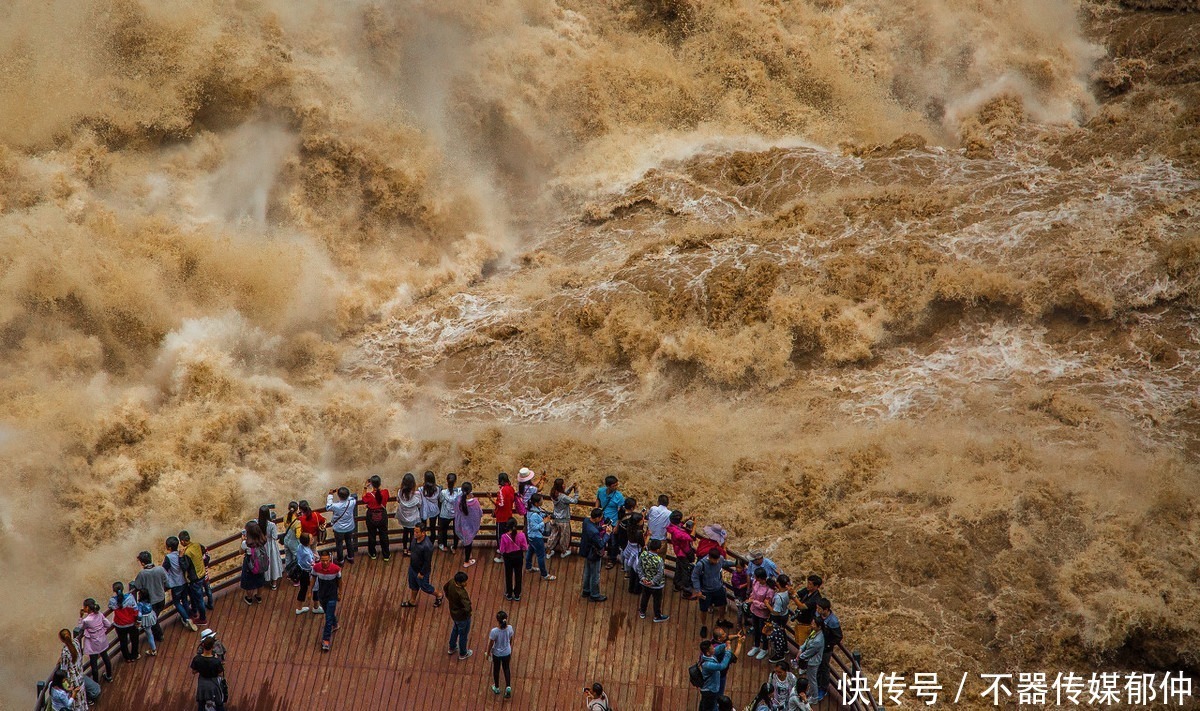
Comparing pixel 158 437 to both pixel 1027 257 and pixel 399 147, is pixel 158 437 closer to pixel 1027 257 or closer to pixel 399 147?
pixel 399 147

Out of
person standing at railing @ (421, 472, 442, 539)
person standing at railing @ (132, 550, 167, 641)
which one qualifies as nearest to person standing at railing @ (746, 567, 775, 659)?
person standing at railing @ (421, 472, 442, 539)

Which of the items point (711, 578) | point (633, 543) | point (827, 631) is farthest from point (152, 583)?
point (827, 631)

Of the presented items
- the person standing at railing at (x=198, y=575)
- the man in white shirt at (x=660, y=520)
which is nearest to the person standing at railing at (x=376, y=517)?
the person standing at railing at (x=198, y=575)

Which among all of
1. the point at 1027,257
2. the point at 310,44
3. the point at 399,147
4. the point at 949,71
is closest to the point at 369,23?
the point at 310,44

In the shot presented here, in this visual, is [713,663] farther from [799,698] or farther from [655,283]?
[655,283]

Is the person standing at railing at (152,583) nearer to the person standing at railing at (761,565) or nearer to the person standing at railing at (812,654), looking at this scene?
the person standing at railing at (761,565)

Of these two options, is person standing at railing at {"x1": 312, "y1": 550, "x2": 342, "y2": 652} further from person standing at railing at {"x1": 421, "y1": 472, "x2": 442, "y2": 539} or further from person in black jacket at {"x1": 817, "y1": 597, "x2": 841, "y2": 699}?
person in black jacket at {"x1": 817, "y1": 597, "x2": 841, "y2": 699}
